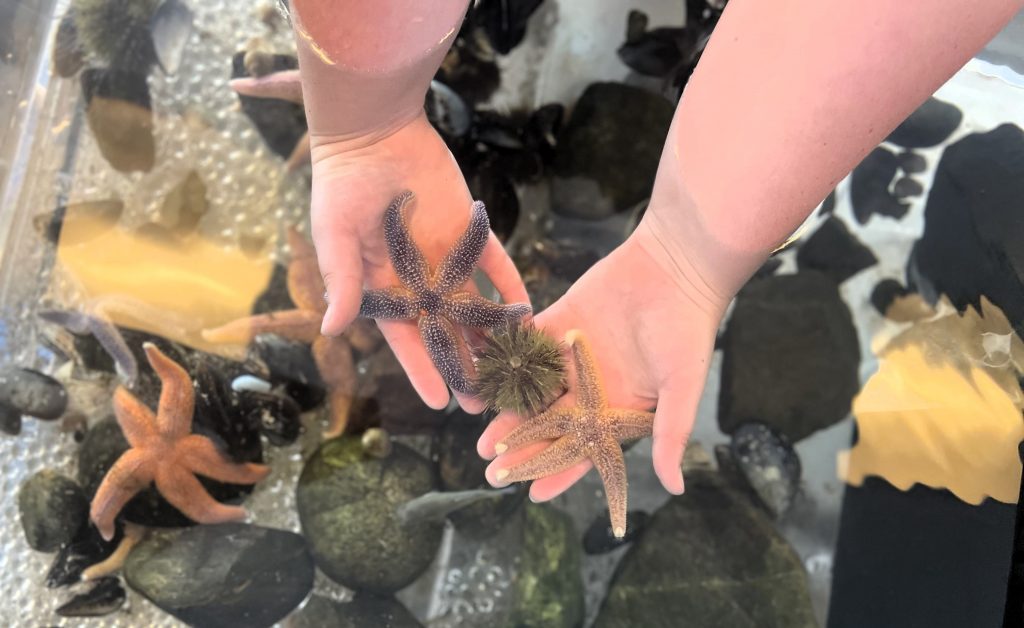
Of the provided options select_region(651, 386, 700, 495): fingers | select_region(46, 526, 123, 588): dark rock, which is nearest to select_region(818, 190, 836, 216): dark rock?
select_region(651, 386, 700, 495): fingers

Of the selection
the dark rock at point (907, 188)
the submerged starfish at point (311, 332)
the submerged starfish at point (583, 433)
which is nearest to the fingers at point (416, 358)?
the submerged starfish at point (583, 433)

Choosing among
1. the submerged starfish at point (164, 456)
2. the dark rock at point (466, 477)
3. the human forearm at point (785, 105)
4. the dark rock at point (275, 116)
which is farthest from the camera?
the dark rock at point (275, 116)

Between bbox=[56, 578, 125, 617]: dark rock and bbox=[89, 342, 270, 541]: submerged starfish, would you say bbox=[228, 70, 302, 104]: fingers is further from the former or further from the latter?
bbox=[56, 578, 125, 617]: dark rock

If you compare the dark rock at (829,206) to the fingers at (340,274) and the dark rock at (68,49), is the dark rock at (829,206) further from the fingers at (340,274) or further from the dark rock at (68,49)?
the dark rock at (68,49)

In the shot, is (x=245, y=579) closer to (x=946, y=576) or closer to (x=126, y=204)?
(x=126, y=204)

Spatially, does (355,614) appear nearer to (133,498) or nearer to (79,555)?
(133,498)

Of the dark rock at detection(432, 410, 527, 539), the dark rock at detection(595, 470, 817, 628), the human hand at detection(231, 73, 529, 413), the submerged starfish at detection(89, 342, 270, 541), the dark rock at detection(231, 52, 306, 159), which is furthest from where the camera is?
the dark rock at detection(231, 52, 306, 159)
